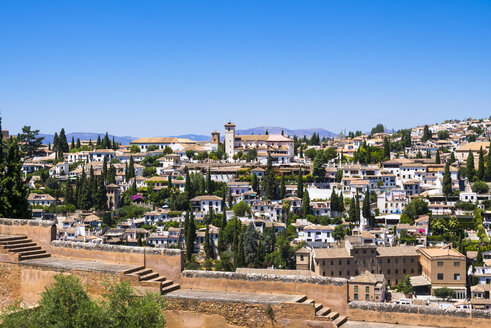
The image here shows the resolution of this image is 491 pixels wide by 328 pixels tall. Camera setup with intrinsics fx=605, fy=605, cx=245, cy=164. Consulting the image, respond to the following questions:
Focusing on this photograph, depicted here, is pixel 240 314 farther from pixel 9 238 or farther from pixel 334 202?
pixel 334 202

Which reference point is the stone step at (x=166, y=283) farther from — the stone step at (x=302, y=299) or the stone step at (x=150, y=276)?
the stone step at (x=302, y=299)

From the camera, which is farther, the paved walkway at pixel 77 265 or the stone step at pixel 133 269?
the paved walkway at pixel 77 265

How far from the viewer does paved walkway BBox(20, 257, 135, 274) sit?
418 inches

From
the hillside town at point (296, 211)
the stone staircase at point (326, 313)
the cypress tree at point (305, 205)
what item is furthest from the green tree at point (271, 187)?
the stone staircase at point (326, 313)

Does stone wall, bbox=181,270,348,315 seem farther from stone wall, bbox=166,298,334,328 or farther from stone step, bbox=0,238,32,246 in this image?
stone step, bbox=0,238,32,246

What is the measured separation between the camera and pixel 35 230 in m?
12.2

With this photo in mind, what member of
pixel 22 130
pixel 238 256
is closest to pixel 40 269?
pixel 238 256

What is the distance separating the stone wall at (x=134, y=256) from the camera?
1085cm

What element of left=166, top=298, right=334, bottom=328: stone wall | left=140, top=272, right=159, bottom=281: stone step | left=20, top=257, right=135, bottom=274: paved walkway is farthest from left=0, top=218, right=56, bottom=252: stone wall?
left=166, top=298, right=334, bottom=328: stone wall

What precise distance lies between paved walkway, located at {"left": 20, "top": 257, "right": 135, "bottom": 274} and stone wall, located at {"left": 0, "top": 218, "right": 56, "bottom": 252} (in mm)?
552

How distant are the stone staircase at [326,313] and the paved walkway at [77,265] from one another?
128 inches

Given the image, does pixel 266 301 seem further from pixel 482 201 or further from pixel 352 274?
pixel 482 201

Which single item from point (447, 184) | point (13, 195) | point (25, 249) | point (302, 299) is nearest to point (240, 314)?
point (302, 299)

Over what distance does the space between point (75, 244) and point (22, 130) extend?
211ft
